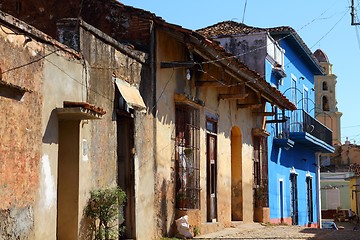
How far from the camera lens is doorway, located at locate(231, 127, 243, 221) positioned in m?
18.7

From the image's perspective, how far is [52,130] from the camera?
944 centimetres

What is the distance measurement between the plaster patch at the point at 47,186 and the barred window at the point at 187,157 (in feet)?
16.0

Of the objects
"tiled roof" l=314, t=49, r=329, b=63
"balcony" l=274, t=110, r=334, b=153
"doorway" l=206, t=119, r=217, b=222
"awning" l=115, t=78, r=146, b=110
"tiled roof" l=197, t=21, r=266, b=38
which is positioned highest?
"tiled roof" l=314, t=49, r=329, b=63

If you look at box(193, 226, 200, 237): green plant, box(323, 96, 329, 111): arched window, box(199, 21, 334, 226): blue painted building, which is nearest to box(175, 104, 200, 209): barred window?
box(193, 226, 200, 237): green plant

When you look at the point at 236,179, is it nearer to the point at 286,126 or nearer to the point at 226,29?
the point at 286,126

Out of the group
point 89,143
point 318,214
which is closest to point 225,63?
point 89,143

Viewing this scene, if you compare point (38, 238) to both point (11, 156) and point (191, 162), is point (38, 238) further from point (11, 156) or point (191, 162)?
point (191, 162)

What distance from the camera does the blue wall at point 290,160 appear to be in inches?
866

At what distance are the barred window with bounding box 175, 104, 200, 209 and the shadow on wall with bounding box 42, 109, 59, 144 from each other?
4855mm

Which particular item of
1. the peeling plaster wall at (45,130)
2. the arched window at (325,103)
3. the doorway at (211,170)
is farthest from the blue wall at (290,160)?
the arched window at (325,103)

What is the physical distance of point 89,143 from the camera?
10453 mm

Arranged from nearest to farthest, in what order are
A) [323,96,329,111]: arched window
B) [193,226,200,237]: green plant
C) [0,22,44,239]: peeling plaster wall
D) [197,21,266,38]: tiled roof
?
[0,22,44,239]: peeling plaster wall < [193,226,200,237]: green plant < [197,21,266,38]: tiled roof < [323,96,329,111]: arched window

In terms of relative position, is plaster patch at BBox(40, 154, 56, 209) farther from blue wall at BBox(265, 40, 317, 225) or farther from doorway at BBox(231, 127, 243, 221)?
blue wall at BBox(265, 40, 317, 225)

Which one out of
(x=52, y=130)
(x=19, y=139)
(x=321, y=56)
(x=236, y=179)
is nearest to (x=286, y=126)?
(x=236, y=179)
